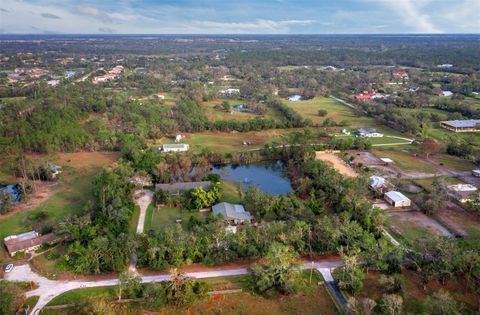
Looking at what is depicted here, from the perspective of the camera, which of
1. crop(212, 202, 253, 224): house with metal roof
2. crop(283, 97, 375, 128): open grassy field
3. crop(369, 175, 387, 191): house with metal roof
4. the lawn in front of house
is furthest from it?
crop(283, 97, 375, 128): open grassy field

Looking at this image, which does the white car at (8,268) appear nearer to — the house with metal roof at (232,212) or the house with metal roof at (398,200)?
the house with metal roof at (232,212)

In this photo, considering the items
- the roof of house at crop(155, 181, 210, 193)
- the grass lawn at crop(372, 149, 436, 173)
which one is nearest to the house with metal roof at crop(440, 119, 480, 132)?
the grass lawn at crop(372, 149, 436, 173)

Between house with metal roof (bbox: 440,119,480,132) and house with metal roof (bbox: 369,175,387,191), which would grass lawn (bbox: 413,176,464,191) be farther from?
house with metal roof (bbox: 440,119,480,132)

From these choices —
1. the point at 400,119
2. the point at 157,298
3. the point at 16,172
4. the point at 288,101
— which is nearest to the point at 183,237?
the point at 157,298

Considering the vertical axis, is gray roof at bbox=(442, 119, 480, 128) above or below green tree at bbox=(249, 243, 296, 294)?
above

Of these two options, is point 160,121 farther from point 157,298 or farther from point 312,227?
point 157,298

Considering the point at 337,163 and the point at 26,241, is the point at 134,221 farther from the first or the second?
the point at 337,163
